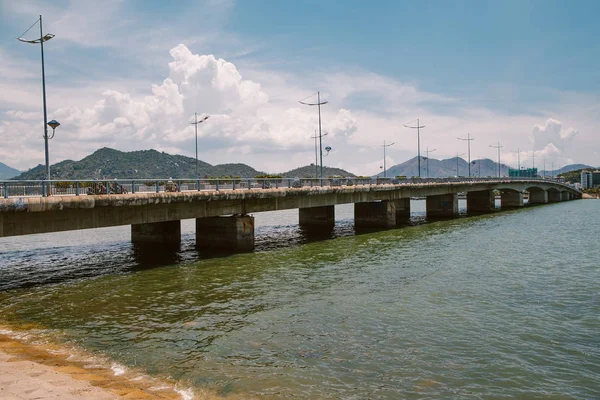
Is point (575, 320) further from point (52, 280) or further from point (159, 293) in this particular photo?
point (52, 280)

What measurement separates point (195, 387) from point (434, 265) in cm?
2518

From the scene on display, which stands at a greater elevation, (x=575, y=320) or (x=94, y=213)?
(x=94, y=213)

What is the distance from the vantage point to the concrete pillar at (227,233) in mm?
42625

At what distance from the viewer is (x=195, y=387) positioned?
13797mm

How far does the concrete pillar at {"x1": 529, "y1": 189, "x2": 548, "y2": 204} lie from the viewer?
467 ft

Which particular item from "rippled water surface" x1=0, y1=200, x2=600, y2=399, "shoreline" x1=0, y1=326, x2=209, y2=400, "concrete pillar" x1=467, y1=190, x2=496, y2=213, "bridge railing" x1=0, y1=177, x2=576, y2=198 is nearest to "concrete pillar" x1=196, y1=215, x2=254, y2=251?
"rippled water surface" x1=0, y1=200, x2=600, y2=399

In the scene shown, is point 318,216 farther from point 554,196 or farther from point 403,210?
point 554,196

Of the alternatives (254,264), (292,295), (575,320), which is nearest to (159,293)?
(292,295)

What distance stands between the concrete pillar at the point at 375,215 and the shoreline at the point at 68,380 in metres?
53.0

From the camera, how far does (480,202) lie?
10519 centimetres

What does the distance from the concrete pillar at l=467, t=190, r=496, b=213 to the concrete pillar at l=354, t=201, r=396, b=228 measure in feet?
145

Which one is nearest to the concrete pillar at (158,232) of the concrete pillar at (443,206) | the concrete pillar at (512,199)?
the concrete pillar at (443,206)

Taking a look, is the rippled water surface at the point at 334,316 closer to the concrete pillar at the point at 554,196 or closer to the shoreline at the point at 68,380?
the shoreline at the point at 68,380

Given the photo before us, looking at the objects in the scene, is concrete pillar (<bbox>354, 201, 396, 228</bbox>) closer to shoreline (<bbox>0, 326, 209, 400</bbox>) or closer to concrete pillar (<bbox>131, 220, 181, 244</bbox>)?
concrete pillar (<bbox>131, 220, 181, 244</bbox>)
